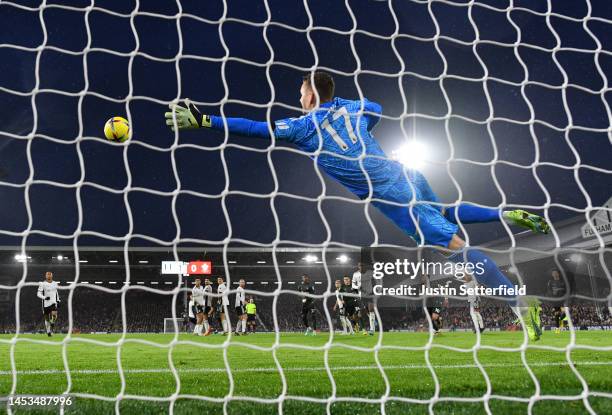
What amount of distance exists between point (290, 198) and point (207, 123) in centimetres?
599

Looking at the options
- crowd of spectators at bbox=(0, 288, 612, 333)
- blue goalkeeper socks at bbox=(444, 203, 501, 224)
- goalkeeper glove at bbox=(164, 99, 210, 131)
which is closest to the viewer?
goalkeeper glove at bbox=(164, 99, 210, 131)

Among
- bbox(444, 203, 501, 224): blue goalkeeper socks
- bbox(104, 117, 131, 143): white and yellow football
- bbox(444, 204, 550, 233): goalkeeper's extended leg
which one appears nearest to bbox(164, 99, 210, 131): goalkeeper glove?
bbox(104, 117, 131, 143): white and yellow football

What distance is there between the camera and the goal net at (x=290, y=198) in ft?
14.8

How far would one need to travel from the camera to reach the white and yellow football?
3908 millimetres

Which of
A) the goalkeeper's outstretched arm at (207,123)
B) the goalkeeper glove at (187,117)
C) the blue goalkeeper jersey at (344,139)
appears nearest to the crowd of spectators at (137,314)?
the blue goalkeeper jersey at (344,139)

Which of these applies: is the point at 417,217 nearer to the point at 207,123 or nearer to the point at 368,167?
the point at 368,167

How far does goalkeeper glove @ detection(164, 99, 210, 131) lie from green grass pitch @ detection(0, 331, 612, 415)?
123 centimetres

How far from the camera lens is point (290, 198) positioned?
9.15 m

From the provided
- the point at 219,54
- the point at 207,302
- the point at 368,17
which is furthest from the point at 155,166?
the point at 207,302

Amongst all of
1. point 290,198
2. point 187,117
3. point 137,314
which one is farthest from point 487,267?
point 137,314

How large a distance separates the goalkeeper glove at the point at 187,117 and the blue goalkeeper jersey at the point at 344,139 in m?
0.52

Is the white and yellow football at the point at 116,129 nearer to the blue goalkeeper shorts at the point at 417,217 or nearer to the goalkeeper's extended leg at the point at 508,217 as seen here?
the blue goalkeeper shorts at the point at 417,217

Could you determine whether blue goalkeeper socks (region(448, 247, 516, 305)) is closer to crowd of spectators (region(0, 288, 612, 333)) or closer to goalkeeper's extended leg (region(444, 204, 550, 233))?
goalkeeper's extended leg (region(444, 204, 550, 233))

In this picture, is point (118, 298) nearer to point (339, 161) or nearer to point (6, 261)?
point (6, 261)
